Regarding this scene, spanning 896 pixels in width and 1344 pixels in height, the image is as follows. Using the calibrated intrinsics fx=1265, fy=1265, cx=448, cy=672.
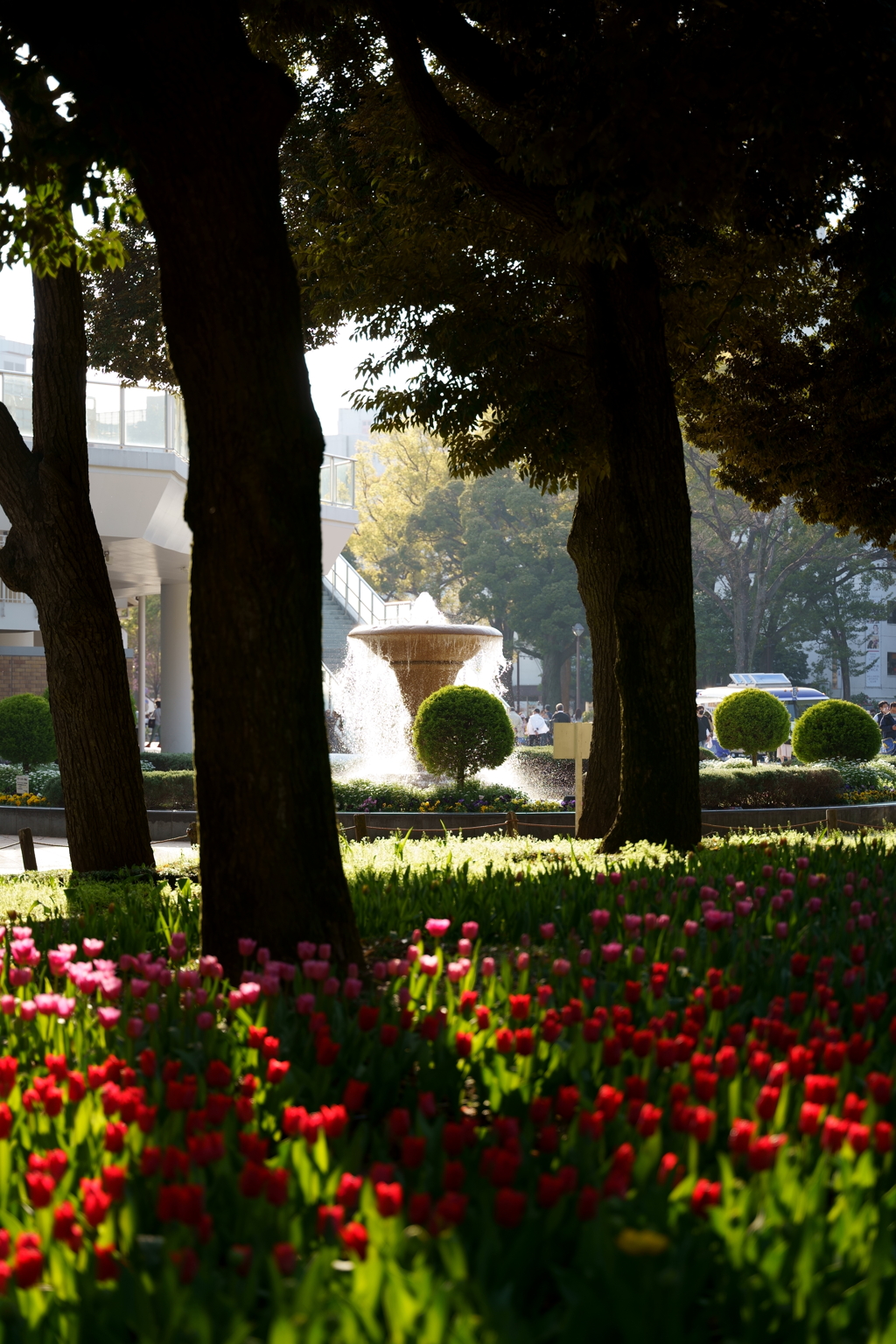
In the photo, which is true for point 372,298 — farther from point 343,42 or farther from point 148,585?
point 148,585

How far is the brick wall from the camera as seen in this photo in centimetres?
3528

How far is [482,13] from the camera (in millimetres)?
8625

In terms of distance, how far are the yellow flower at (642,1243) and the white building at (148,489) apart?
15.9m

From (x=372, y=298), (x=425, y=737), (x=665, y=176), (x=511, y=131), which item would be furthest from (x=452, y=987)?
(x=425, y=737)

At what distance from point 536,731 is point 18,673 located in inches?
575

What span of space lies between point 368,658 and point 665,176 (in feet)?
56.6

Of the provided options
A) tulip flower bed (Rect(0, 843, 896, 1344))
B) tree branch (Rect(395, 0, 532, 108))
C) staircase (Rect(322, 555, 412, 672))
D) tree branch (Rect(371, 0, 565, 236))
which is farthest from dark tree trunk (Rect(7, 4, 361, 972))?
staircase (Rect(322, 555, 412, 672))

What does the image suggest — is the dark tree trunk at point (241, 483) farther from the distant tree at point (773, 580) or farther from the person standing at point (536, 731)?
the distant tree at point (773, 580)

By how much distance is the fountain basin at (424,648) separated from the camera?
21531mm

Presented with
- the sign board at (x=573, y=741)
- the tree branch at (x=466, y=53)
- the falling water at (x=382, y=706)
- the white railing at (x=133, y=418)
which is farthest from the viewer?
A: the falling water at (x=382, y=706)

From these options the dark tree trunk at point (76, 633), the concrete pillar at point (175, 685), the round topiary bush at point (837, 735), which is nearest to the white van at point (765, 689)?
the concrete pillar at point (175, 685)

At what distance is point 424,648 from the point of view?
2170cm

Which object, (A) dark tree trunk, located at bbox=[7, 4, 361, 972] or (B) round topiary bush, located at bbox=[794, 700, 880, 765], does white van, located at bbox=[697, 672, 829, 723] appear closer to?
(B) round topiary bush, located at bbox=[794, 700, 880, 765]

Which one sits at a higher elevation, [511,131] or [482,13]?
[482,13]
